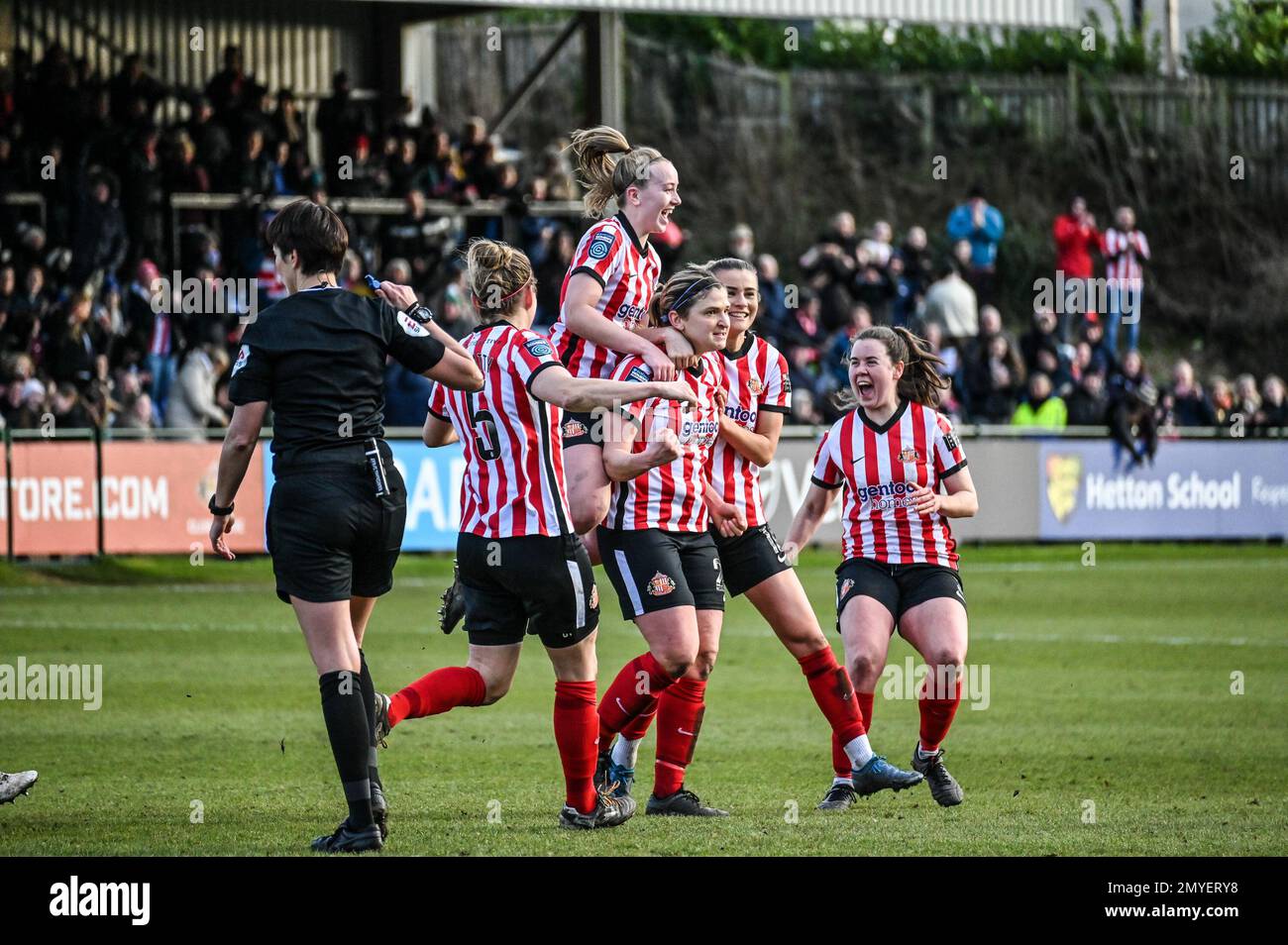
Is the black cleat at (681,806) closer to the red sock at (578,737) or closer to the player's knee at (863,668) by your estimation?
the red sock at (578,737)

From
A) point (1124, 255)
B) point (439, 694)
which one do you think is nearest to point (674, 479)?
point (439, 694)

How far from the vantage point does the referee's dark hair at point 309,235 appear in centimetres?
657

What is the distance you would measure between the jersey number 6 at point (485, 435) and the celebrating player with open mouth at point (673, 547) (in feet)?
1.60

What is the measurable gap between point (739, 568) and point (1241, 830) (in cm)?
214

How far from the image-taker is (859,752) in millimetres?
7949

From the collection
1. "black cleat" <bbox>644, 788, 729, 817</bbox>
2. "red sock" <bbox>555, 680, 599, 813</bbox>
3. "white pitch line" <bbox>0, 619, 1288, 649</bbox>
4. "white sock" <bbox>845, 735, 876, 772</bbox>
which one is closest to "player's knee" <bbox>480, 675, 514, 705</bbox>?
"red sock" <bbox>555, 680, 599, 813</bbox>

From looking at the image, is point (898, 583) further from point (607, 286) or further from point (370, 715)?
point (370, 715)

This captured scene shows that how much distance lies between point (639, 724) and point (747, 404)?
4.52 feet

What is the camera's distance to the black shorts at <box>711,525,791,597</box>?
804 cm

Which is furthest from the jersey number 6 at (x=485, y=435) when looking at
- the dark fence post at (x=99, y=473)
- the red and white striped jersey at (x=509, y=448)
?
the dark fence post at (x=99, y=473)

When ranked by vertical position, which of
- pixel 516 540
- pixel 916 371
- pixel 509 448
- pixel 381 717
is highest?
pixel 916 371

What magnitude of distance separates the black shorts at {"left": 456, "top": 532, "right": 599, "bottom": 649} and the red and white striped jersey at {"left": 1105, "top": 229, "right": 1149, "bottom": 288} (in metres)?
21.2

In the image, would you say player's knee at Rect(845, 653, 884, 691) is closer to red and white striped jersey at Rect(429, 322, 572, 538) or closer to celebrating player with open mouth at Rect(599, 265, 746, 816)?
celebrating player with open mouth at Rect(599, 265, 746, 816)

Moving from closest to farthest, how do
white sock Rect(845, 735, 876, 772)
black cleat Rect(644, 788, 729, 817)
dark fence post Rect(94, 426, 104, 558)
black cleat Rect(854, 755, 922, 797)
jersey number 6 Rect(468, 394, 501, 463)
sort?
jersey number 6 Rect(468, 394, 501, 463) → black cleat Rect(644, 788, 729, 817) → black cleat Rect(854, 755, 922, 797) → white sock Rect(845, 735, 876, 772) → dark fence post Rect(94, 426, 104, 558)
